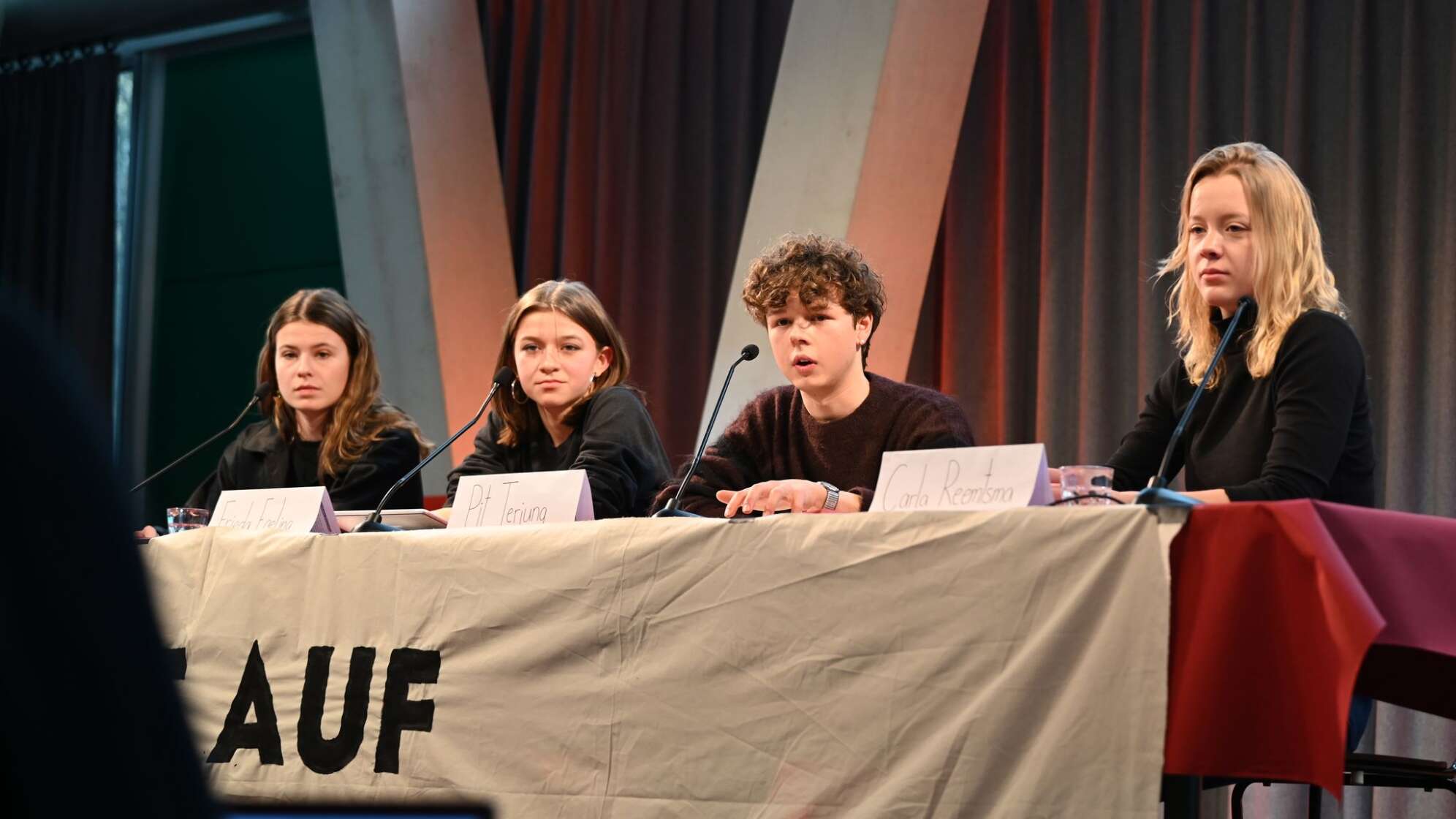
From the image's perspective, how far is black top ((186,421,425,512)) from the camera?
291cm

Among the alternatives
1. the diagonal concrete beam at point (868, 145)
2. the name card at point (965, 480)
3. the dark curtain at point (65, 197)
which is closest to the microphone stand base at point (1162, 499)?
the name card at point (965, 480)

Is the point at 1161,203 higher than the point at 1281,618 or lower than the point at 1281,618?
higher

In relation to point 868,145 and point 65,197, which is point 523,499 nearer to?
point 868,145

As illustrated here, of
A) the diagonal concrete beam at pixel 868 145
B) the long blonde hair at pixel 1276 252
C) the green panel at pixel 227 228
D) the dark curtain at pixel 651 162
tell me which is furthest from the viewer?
the green panel at pixel 227 228

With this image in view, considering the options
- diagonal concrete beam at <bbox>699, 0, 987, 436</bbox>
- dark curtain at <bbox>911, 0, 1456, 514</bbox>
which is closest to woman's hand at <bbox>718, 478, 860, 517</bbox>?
diagonal concrete beam at <bbox>699, 0, 987, 436</bbox>

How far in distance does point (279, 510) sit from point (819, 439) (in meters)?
0.87

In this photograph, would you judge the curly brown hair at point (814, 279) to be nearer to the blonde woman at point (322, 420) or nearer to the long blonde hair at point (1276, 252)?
the long blonde hair at point (1276, 252)

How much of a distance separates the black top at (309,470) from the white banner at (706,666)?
3.00 ft

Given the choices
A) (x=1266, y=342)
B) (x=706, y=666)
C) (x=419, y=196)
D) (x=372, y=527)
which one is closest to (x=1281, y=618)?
(x=706, y=666)

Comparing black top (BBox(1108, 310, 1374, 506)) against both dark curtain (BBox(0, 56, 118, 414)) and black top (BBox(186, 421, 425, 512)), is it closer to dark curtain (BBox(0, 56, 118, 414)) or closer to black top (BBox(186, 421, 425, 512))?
black top (BBox(186, 421, 425, 512))

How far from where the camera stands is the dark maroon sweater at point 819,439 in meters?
2.24

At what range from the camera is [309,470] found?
10.0ft

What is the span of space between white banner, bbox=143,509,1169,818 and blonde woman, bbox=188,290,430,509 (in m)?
0.99

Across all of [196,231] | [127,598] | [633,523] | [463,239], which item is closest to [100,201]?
[196,231]
